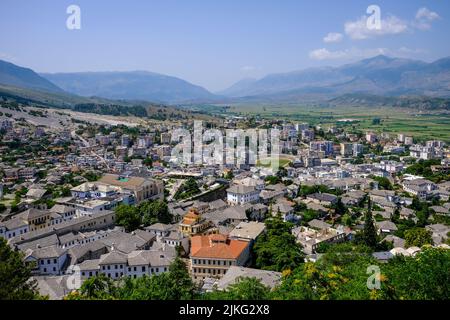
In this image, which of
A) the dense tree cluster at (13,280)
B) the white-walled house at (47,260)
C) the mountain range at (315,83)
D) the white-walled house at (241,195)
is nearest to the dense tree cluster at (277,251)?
the white-walled house at (47,260)

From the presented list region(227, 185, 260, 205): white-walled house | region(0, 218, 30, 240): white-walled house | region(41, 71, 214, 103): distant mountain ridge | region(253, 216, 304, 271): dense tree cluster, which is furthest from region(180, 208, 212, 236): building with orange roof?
region(41, 71, 214, 103): distant mountain ridge

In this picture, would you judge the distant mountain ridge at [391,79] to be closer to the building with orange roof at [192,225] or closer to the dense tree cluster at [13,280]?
the building with orange roof at [192,225]

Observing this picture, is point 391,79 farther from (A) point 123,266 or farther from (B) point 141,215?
(A) point 123,266

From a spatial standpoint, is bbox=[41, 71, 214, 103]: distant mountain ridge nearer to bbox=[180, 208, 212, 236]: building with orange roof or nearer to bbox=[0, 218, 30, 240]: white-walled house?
bbox=[0, 218, 30, 240]: white-walled house

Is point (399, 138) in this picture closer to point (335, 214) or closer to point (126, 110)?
point (335, 214)

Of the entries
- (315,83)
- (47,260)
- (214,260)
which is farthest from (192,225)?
(315,83)

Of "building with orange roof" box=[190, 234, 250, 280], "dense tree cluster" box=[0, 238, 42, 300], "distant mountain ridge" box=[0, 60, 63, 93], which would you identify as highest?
"distant mountain ridge" box=[0, 60, 63, 93]
